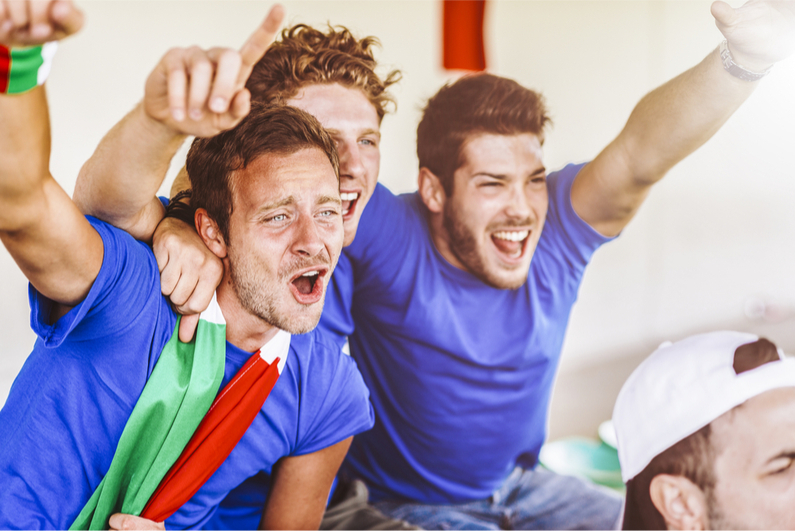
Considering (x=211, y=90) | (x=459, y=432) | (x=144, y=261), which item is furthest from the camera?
(x=459, y=432)

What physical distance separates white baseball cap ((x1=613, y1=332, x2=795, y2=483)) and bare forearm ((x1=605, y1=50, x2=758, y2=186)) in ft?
1.17

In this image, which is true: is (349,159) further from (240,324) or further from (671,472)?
(671,472)

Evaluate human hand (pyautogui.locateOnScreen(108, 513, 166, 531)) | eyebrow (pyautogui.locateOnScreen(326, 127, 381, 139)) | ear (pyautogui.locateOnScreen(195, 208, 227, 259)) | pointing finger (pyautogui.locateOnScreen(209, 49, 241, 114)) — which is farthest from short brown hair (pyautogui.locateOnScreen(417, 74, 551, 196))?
human hand (pyautogui.locateOnScreen(108, 513, 166, 531))

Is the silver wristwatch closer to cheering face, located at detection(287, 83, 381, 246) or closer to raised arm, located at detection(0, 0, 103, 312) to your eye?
cheering face, located at detection(287, 83, 381, 246)

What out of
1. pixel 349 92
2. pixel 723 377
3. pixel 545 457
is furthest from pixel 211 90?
pixel 545 457

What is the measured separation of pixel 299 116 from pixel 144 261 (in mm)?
340

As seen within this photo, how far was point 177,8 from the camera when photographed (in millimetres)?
1100

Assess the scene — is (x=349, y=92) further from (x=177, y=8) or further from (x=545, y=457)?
(x=545, y=457)

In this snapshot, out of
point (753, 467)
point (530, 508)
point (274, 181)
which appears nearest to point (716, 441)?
point (753, 467)

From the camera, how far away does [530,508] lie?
4.56 feet

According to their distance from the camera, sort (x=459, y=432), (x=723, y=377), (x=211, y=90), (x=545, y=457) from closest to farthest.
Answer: (x=211, y=90) → (x=723, y=377) → (x=459, y=432) → (x=545, y=457)

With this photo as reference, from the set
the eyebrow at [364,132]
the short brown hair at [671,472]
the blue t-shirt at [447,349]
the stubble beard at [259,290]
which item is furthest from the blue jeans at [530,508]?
the eyebrow at [364,132]

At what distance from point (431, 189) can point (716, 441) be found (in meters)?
0.71

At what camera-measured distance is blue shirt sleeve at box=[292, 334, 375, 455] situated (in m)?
1.09
